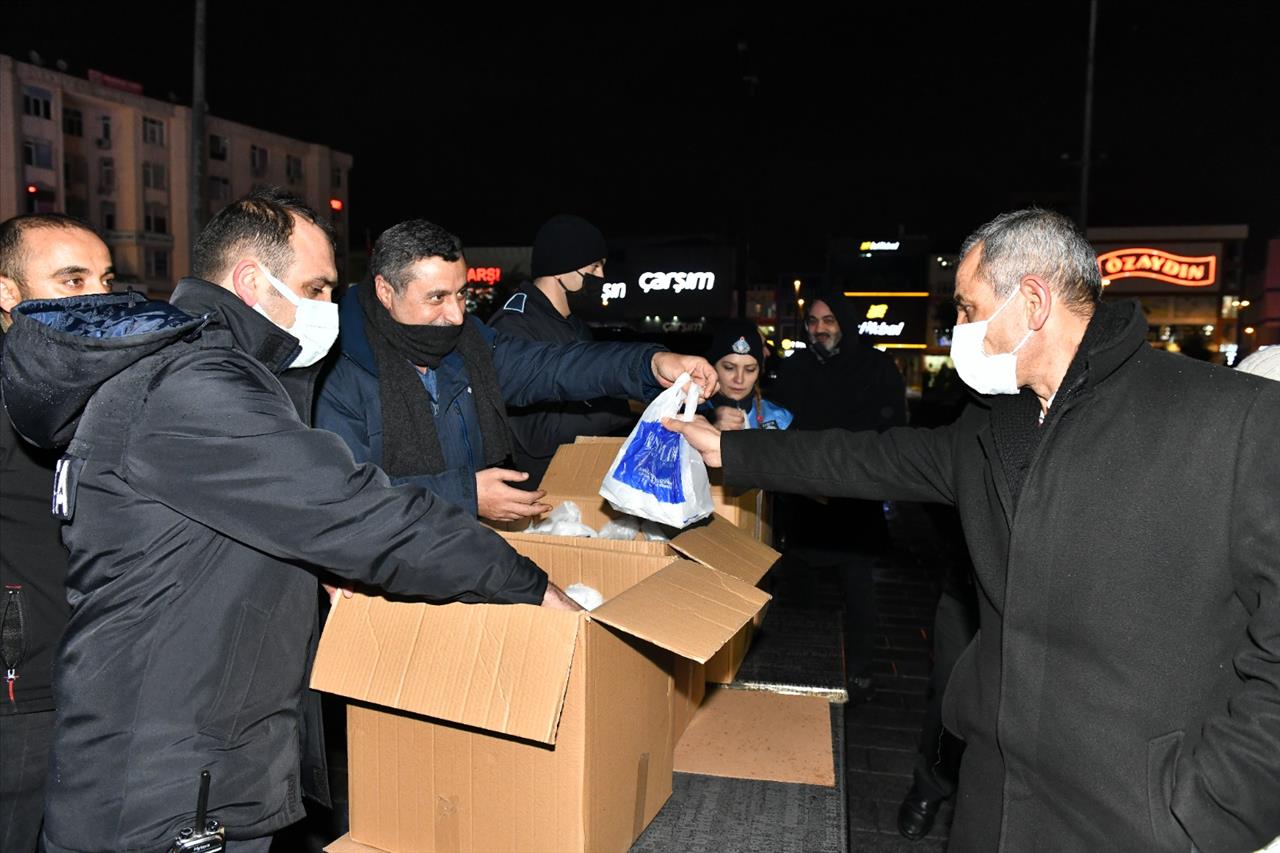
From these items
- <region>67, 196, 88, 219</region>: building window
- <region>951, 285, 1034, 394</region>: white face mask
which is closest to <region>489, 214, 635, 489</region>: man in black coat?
<region>951, 285, 1034, 394</region>: white face mask

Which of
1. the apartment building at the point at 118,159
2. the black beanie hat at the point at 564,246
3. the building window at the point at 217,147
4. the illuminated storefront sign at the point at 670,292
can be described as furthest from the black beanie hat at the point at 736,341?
the building window at the point at 217,147

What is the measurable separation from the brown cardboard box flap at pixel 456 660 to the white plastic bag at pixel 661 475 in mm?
788

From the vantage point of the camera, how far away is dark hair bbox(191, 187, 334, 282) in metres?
2.05

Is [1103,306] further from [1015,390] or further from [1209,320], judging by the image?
[1209,320]

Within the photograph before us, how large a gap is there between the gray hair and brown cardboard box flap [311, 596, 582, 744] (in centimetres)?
115

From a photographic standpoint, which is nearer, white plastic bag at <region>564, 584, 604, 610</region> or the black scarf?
white plastic bag at <region>564, 584, 604, 610</region>

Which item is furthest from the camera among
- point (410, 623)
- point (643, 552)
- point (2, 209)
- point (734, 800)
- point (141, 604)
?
point (2, 209)

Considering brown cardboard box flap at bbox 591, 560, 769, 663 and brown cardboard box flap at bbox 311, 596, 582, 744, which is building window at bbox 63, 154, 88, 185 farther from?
brown cardboard box flap at bbox 591, 560, 769, 663

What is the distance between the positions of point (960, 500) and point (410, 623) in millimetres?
1248

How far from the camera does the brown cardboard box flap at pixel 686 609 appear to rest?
177 centimetres

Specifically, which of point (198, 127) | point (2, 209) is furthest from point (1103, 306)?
point (2, 209)

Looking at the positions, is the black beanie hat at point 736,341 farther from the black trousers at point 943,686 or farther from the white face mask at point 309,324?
the white face mask at point 309,324

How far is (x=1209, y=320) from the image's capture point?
40.5 metres

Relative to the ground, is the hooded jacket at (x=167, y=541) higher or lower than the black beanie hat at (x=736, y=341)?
lower
